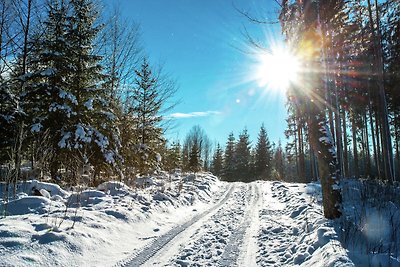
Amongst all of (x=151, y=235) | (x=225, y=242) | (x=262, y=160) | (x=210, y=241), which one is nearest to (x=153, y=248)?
(x=151, y=235)

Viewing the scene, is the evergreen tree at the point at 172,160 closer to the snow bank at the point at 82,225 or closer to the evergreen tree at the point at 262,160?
the snow bank at the point at 82,225

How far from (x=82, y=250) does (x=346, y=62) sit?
2063cm

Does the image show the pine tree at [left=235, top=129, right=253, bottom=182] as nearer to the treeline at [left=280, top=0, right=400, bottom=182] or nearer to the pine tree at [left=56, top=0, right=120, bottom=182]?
the treeline at [left=280, top=0, right=400, bottom=182]

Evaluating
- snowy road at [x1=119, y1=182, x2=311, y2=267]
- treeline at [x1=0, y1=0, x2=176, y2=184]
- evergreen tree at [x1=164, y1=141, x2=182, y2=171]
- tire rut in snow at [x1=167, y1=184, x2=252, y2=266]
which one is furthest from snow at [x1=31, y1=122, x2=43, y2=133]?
evergreen tree at [x1=164, y1=141, x2=182, y2=171]

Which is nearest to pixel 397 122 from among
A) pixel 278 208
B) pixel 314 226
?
pixel 278 208

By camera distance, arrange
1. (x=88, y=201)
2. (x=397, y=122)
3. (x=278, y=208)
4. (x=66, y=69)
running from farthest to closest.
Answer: (x=397, y=122) → (x=66, y=69) → (x=278, y=208) → (x=88, y=201)

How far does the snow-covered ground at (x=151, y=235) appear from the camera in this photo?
4469 mm

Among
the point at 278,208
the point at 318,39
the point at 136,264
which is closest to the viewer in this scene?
the point at 136,264

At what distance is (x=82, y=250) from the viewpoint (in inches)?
193

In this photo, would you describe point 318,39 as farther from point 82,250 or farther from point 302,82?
point 82,250

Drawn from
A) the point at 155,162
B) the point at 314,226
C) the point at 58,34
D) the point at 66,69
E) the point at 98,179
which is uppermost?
the point at 58,34

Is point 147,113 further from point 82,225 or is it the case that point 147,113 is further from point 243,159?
point 243,159

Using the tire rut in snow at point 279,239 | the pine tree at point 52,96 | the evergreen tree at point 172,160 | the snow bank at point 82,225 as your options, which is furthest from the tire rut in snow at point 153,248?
the evergreen tree at point 172,160

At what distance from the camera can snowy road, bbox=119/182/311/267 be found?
16.2ft
